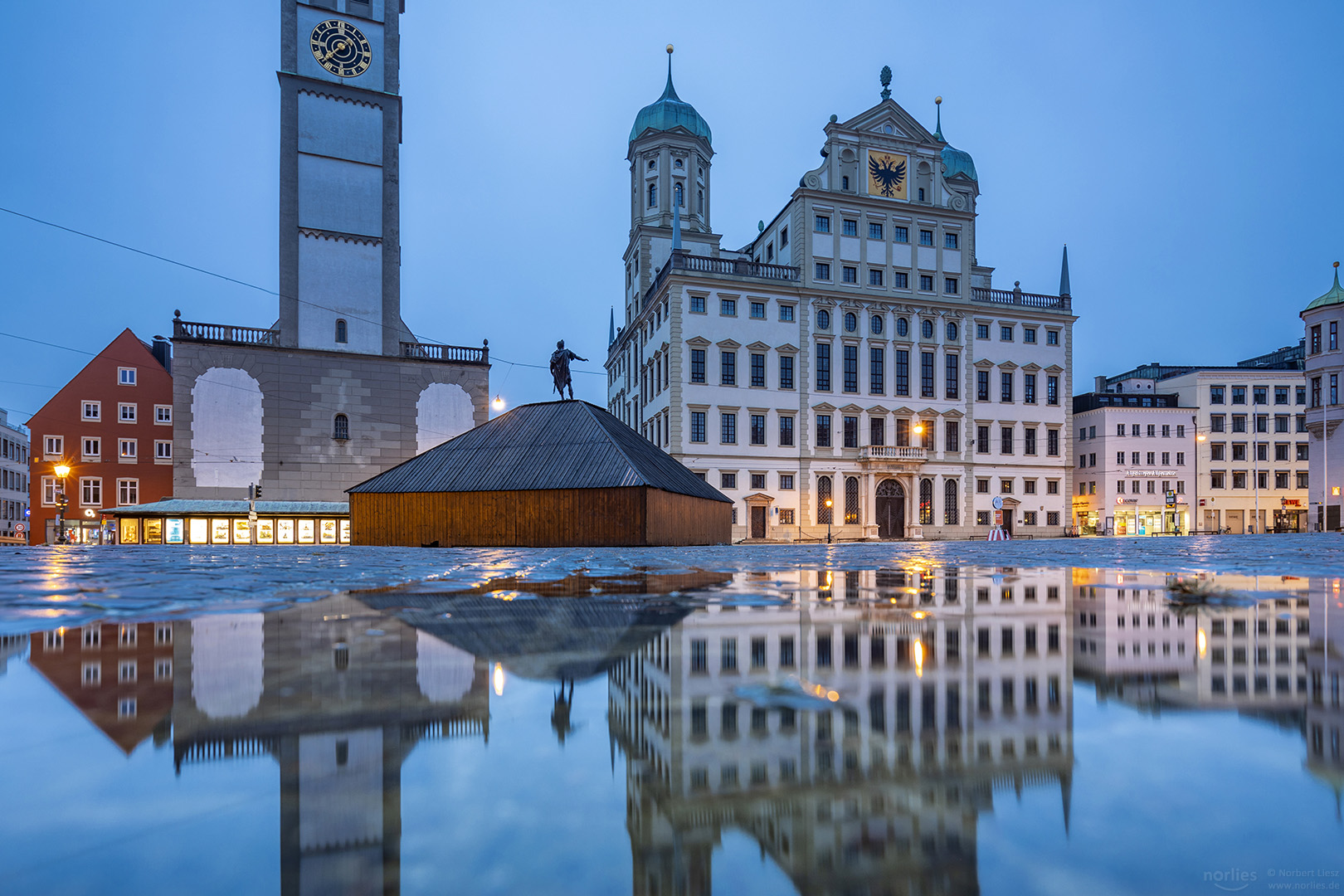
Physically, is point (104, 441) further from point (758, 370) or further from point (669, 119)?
point (669, 119)

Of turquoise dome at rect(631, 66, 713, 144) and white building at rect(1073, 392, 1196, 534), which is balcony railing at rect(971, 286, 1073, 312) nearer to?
white building at rect(1073, 392, 1196, 534)

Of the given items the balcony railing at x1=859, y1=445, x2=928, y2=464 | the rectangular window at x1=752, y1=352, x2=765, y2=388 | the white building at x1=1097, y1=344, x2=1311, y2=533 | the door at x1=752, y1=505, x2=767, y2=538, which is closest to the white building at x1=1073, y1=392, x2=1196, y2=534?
the white building at x1=1097, y1=344, x2=1311, y2=533

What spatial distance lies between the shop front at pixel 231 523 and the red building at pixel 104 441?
1280 cm

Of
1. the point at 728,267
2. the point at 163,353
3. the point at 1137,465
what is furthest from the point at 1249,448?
the point at 163,353

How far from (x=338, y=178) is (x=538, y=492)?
2356 centimetres

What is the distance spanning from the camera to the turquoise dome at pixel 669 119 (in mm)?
54531

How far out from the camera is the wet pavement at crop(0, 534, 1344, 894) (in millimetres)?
1105

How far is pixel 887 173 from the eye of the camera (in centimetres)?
4688

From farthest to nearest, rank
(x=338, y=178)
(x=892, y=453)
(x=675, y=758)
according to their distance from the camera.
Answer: (x=892, y=453), (x=338, y=178), (x=675, y=758)

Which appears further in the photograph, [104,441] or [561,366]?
[104,441]

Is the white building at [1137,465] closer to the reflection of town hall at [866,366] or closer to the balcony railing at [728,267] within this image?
the reflection of town hall at [866,366]

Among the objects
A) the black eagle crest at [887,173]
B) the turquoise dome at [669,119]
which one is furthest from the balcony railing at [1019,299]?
the turquoise dome at [669,119]

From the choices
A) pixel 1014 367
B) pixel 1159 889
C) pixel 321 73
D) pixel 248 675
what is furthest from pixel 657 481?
pixel 1014 367

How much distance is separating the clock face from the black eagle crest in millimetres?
29794
